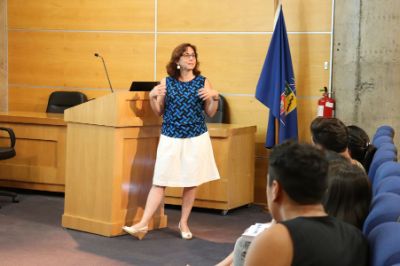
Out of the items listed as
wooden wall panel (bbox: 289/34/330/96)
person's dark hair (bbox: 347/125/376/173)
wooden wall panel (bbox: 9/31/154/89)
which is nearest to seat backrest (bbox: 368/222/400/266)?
person's dark hair (bbox: 347/125/376/173)

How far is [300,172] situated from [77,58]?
6576 mm

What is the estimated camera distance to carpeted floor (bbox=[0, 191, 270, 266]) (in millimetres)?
4953

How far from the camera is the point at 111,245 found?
17.6 ft

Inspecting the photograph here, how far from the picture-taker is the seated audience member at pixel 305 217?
1.90 meters

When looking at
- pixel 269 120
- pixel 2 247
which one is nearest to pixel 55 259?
pixel 2 247

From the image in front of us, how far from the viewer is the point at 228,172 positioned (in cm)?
672

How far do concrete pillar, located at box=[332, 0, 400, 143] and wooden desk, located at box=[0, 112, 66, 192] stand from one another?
9.60 feet

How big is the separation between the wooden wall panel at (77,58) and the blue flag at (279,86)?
5.02ft

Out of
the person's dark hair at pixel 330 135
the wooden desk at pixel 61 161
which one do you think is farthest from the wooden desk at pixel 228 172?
the person's dark hair at pixel 330 135

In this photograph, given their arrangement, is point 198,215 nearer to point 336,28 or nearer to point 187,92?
point 187,92

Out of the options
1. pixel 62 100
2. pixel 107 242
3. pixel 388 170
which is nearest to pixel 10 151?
pixel 62 100

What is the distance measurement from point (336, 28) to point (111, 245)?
3196 mm

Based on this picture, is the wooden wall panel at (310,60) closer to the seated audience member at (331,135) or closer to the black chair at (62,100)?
the black chair at (62,100)

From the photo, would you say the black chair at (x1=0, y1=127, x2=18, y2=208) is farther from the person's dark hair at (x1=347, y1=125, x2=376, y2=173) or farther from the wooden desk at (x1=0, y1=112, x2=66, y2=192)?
the person's dark hair at (x1=347, y1=125, x2=376, y2=173)
